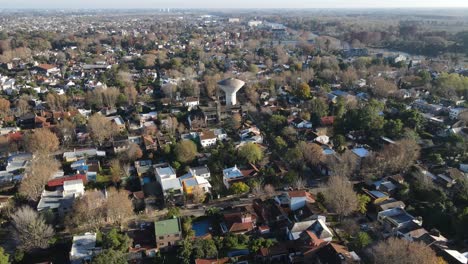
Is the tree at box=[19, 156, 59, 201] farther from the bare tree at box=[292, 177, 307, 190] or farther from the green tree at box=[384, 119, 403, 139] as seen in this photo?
the green tree at box=[384, 119, 403, 139]

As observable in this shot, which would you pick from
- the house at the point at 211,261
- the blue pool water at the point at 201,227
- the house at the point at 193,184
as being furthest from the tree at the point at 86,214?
the house at the point at 211,261

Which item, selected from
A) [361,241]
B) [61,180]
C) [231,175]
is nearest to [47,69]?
[61,180]

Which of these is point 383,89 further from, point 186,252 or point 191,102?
point 186,252

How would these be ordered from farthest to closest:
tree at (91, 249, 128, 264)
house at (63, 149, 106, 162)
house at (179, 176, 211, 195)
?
1. house at (63, 149, 106, 162)
2. house at (179, 176, 211, 195)
3. tree at (91, 249, 128, 264)

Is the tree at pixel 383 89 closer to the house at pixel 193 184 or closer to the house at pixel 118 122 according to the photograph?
the house at pixel 193 184

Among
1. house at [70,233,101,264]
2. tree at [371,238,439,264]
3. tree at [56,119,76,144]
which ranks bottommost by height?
house at [70,233,101,264]

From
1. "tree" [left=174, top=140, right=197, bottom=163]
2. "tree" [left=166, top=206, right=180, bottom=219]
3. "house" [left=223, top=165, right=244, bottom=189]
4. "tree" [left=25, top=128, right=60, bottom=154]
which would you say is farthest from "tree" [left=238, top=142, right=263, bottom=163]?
"tree" [left=25, top=128, right=60, bottom=154]
